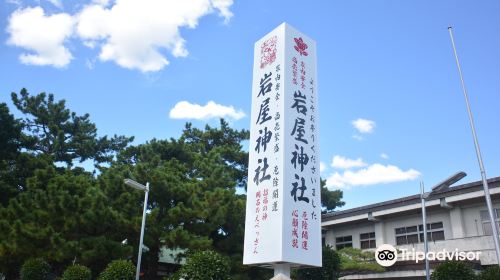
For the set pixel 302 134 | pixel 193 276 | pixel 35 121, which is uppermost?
pixel 35 121

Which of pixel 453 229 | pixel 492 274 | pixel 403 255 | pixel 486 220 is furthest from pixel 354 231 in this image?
pixel 492 274

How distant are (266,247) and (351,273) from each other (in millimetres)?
11600

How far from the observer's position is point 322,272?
658 inches

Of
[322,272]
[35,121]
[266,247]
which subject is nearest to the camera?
[266,247]

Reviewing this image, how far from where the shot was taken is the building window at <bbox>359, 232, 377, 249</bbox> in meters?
24.2

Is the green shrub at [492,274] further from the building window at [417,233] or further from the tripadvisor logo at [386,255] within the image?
the building window at [417,233]

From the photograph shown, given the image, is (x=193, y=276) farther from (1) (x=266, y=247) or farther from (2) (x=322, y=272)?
(2) (x=322, y=272)

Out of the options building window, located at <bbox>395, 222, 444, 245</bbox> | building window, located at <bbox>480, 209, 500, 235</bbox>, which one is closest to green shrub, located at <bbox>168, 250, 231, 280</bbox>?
building window, located at <bbox>395, 222, 444, 245</bbox>

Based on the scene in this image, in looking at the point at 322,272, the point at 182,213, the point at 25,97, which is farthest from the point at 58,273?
the point at 25,97

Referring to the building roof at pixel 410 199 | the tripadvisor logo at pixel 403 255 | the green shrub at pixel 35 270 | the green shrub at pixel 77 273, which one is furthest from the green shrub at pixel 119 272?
the building roof at pixel 410 199

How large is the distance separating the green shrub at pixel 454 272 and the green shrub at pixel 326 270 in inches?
166

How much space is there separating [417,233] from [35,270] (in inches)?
682

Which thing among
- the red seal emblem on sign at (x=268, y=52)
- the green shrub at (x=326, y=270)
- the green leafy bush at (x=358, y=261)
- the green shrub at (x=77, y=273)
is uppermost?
the red seal emblem on sign at (x=268, y=52)

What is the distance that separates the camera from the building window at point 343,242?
25459mm
